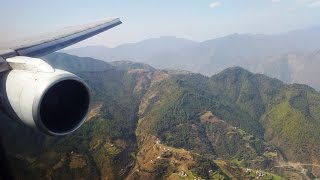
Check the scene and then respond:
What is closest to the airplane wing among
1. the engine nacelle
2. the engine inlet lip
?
the engine nacelle

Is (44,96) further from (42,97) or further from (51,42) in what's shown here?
(51,42)

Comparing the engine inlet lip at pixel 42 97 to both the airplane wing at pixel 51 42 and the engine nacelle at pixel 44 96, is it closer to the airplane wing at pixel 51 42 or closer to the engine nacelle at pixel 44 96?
the engine nacelle at pixel 44 96

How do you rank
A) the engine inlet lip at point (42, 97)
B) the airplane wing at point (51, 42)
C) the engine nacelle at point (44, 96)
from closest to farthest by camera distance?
the engine inlet lip at point (42, 97)
the engine nacelle at point (44, 96)
the airplane wing at point (51, 42)

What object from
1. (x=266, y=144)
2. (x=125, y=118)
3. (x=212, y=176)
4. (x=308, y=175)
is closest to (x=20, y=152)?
(x=212, y=176)

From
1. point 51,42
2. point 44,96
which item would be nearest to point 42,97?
point 44,96

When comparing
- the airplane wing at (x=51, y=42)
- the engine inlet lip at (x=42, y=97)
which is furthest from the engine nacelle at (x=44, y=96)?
the airplane wing at (x=51, y=42)

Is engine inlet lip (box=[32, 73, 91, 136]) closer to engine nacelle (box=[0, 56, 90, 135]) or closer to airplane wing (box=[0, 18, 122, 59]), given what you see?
engine nacelle (box=[0, 56, 90, 135])
